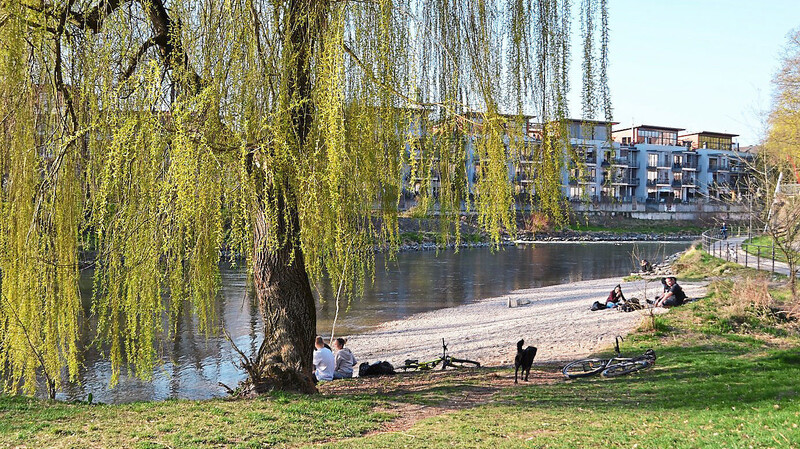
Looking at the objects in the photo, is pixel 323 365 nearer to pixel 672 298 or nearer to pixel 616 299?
pixel 672 298

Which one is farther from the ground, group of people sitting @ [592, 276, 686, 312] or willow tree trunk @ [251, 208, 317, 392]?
willow tree trunk @ [251, 208, 317, 392]

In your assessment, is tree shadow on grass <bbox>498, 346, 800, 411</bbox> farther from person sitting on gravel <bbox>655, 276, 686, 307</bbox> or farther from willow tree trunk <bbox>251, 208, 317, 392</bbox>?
person sitting on gravel <bbox>655, 276, 686, 307</bbox>

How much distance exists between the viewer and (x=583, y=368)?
33.1 feet

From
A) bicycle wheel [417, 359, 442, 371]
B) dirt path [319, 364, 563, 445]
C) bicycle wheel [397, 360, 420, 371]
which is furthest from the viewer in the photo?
bicycle wheel [417, 359, 442, 371]

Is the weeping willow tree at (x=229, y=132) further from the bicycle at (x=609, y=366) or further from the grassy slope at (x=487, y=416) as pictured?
the bicycle at (x=609, y=366)

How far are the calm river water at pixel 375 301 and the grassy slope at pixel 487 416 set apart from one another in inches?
66.4

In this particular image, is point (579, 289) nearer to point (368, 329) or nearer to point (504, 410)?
point (368, 329)

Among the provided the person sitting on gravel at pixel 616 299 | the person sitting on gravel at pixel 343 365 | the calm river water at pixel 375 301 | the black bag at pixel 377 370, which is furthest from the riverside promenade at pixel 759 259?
the person sitting on gravel at pixel 343 365

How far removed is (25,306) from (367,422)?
3.37 metres

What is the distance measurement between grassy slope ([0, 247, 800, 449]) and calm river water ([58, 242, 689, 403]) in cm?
169

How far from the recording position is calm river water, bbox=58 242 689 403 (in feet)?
40.3

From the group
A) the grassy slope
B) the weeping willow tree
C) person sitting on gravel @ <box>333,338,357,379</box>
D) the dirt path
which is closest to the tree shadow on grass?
the grassy slope

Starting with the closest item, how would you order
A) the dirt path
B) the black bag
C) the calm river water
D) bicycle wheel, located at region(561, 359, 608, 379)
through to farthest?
the dirt path → bicycle wheel, located at region(561, 359, 608, 379) → the black bag → the calm river water

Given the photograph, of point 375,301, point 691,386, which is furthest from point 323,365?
point 375,301
